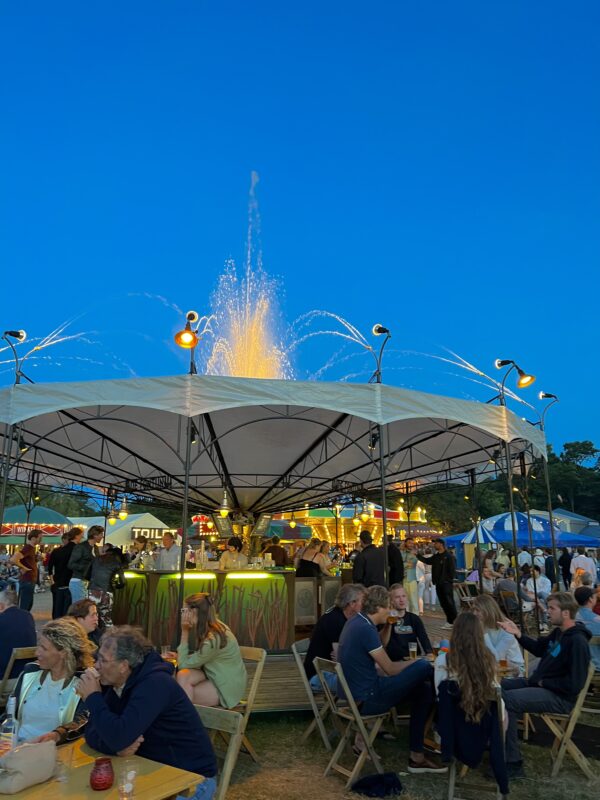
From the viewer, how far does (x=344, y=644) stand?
4781 mm

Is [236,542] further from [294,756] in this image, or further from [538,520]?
[538,520]

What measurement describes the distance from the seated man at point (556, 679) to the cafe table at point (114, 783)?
315cm

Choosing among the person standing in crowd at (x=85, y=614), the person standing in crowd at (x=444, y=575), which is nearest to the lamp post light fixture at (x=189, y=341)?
the person standing in crowd at (x=85, y=614)

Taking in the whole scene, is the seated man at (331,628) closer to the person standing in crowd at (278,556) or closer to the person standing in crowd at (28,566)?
the person standing in crowd at (28,566)

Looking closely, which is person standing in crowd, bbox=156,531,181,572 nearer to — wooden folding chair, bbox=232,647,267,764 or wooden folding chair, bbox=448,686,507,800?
wooden folding chair, bbox=232,647,267,764

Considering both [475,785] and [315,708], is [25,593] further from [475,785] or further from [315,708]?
[475,785]

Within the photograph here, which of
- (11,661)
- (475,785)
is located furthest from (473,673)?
(11,661)

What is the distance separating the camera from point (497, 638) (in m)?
5.32

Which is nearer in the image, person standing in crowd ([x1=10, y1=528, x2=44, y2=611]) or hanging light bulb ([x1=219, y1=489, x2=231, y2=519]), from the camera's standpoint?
person standing in crowd ([x1=10, y1=528, x2=44, y2=611])

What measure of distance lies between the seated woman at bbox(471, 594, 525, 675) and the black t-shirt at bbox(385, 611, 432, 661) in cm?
85

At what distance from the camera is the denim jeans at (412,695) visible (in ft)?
15.1

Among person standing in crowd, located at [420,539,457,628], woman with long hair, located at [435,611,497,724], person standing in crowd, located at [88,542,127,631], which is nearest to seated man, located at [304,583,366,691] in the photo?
woman with long hair, located at [435,611,497,724]

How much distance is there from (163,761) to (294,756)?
2643mm

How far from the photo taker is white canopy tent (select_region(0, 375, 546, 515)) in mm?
6891
